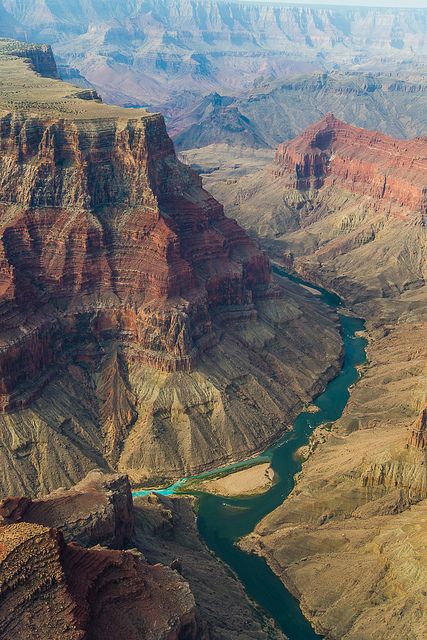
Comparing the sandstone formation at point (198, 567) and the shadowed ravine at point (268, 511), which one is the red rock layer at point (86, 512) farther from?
the shadowed ravine at point (268, 511)

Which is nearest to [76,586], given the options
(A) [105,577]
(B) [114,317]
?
(A) [105,577]

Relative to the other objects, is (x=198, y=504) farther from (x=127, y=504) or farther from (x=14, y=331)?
(x=14, y=331)

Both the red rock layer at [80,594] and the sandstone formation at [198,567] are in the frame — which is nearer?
the red rock layer at [80,594]

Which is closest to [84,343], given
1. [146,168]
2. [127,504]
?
[146,168]

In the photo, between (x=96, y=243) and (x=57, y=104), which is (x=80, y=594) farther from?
(x=57, y=104)

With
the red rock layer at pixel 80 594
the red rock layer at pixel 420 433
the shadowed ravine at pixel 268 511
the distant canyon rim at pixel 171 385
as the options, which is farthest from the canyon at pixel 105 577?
the red rock layer at pixel 420 433

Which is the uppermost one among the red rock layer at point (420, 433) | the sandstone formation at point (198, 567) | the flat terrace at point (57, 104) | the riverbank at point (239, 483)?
the flat terrace at point (57, 104)

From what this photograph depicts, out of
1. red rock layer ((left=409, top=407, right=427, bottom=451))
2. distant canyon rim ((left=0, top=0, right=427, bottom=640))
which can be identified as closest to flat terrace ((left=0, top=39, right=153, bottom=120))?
distant canyon rim ((left=0, top=0, right=427, bottom=640))
